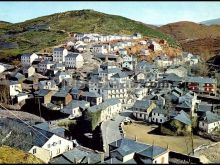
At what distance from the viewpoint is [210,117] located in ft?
90.7

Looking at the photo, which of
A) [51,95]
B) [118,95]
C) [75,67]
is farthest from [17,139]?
[75,67]

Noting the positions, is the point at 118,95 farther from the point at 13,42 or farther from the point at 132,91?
the point at 13,42

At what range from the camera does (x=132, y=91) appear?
36.9 m

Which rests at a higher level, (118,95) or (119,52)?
(119,52)

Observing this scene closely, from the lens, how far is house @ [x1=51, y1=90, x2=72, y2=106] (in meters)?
33.0

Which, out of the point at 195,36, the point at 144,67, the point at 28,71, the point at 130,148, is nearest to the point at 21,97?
the point at 28,71

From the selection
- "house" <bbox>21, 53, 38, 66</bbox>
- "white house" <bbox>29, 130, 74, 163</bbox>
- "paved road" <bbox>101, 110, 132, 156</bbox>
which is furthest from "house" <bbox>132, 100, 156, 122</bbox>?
"house" <bbox>21, 53, 38, 66</bbox>

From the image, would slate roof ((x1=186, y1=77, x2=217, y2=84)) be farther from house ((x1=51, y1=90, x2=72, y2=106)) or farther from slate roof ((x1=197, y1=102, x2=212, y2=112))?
house ((x1=51, y1=90, x2=72, y2=106))

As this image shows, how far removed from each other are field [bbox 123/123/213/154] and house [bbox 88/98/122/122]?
269 centimetres

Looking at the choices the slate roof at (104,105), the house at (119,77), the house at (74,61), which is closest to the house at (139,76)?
the house at (119,77)

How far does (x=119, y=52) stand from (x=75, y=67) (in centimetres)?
952

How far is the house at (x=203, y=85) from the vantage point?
36.5m

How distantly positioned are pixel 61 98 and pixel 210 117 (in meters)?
13.0

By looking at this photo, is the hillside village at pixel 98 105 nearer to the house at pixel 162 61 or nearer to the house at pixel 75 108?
the house at pixel 75 108
